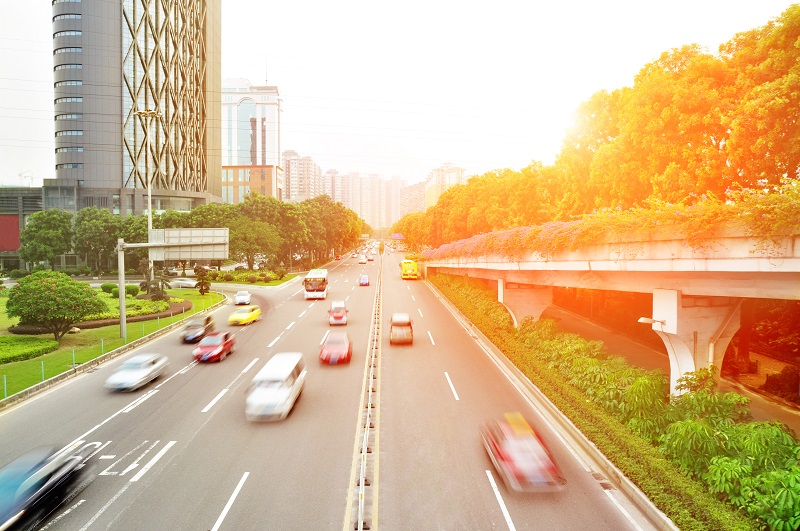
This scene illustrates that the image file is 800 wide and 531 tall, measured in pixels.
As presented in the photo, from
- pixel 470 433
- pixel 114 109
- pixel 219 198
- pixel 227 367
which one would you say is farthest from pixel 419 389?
pixel 219 198

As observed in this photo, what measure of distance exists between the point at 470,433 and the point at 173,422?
11.4 m

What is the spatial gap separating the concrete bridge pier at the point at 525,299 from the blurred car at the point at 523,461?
18256mm

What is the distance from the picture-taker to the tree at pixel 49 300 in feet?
89.0

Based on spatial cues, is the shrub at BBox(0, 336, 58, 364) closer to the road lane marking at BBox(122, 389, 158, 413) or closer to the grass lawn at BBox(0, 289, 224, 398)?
the grass lawn at BBox(0, 289, 224, 398)

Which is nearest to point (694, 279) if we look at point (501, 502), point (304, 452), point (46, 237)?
point (501, 502)

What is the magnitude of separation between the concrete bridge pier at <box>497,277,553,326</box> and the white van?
670 inches

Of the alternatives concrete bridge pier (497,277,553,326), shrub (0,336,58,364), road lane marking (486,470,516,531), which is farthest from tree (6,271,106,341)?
concrete bridge pier (497,277,553,326)

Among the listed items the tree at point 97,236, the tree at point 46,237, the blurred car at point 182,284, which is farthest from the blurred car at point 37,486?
the tree at point 46,237

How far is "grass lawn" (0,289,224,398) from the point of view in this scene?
22.7 m

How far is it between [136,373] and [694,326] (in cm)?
2381

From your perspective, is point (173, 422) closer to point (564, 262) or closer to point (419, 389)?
point (419, 389)

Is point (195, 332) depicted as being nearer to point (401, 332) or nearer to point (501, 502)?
point (401, 332)

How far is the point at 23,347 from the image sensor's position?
92.0 ft

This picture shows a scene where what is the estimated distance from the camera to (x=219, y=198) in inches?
4973
